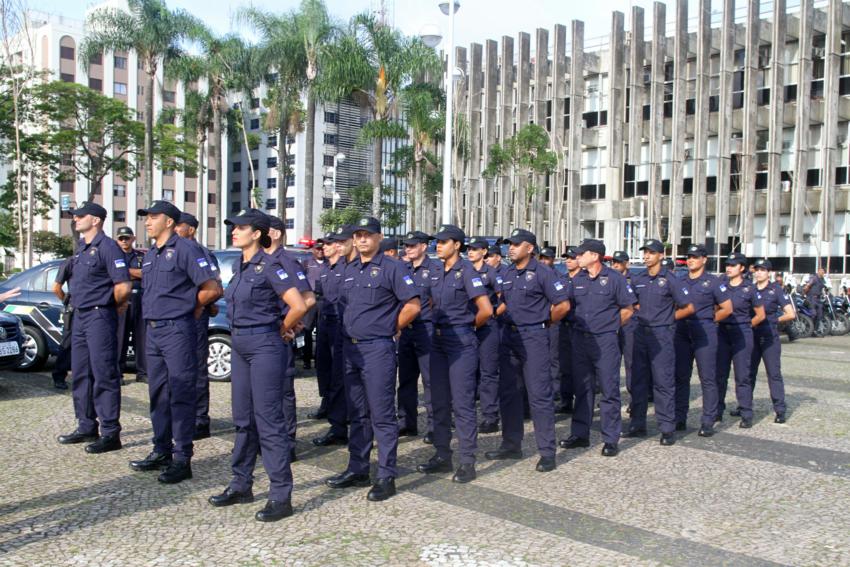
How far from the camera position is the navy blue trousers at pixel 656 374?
813 cm

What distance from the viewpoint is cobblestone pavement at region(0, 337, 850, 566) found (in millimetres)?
4789

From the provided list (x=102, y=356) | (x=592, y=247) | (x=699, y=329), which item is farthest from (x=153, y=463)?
(x=699, y=329)

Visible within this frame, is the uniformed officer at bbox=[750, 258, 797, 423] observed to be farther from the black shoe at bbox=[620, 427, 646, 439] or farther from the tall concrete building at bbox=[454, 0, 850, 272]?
the tall concrete building at bbox=[454, 0, 850, 272]

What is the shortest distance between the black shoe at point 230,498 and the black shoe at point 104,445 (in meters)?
1.78

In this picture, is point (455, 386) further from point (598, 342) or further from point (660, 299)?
point (660, 299)

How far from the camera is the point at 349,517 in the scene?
544 centimetres

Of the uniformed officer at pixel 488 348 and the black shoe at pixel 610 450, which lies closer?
the uniformed officer at pixel 488 348

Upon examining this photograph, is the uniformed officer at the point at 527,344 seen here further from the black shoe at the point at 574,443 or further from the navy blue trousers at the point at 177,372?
the navy blue trousers at the point at 177,372

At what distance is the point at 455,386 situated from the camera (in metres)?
6.58

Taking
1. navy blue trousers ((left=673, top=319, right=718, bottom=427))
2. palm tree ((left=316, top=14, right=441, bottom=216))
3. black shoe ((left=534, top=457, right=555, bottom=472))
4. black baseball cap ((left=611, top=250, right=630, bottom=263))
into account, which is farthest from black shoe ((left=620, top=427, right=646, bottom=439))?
palm tree ((left=316, top=14, right=441, bottom=216))

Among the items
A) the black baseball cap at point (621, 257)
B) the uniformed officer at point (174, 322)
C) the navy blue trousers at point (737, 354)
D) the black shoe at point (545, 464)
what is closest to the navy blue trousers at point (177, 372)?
the uniformed officer at point (174, 322)

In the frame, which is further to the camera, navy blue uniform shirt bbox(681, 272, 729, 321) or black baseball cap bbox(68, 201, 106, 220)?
navy blue uniform shirt bbox(681, 272, 729, 321)

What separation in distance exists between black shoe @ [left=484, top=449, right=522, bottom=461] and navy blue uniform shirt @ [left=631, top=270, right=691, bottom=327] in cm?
216

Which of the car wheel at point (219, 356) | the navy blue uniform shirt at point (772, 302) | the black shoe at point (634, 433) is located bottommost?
the black shoe at point (634, 433)
